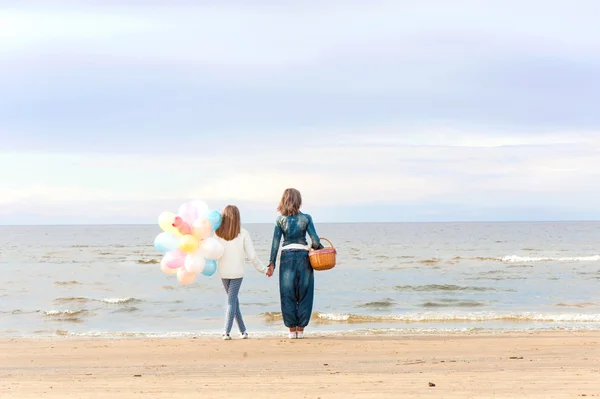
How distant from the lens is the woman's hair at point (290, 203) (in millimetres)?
8734

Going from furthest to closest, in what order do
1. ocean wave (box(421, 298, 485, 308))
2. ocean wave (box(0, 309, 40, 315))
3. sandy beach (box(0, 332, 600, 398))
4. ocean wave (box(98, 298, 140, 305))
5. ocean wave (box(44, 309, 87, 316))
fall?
ocean wave (box(98, 298, 140, 305))
ocean wave (box(421, 298, 485, 308))
ocean wave (box(0, 309, 40, 315))
ocean wave (box(44, 309, 87, 316))
sandy beach (box(0, 332, 600, 398))

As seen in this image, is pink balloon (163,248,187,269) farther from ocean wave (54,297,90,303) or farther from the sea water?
ocean wave (54,297,90,303)

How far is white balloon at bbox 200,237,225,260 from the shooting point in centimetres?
855

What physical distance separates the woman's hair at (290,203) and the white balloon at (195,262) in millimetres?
1193

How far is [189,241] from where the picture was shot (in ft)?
27.7

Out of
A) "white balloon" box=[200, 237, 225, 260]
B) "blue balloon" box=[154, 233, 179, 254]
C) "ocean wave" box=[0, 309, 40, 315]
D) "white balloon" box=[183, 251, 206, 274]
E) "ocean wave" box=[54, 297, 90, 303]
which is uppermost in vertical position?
"blue balloon" box=[154, 233, 179, 254]

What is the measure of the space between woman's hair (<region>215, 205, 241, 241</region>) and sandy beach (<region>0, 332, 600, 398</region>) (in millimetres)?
1433

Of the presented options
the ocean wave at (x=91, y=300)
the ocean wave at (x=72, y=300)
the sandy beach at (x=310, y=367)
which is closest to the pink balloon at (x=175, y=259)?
the sandy beach at (x=310, y=367)

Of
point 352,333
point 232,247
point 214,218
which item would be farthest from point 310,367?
Result: point 352,333

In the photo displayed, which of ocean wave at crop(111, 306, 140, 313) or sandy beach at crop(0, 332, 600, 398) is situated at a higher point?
sandy beach at crop(0, 332, 600, 398)

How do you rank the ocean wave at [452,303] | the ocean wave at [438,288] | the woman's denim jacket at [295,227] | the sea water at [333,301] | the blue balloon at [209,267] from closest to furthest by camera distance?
the blue balloon at [209,267]
the woman's denim jacket at [295,227]
the sea water at [333,301]
the ocean wave at [452,303]
the ocean wave at [438,288]

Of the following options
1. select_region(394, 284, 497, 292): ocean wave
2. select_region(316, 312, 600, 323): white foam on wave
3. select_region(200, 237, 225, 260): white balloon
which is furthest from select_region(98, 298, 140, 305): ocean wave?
select_region(200, 237, 225, 260): white balloon

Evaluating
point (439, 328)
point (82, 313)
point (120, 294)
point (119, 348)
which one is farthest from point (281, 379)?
point (120, 294)

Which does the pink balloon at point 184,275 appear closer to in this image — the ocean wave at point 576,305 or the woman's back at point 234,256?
the woman's back at point 234,256
